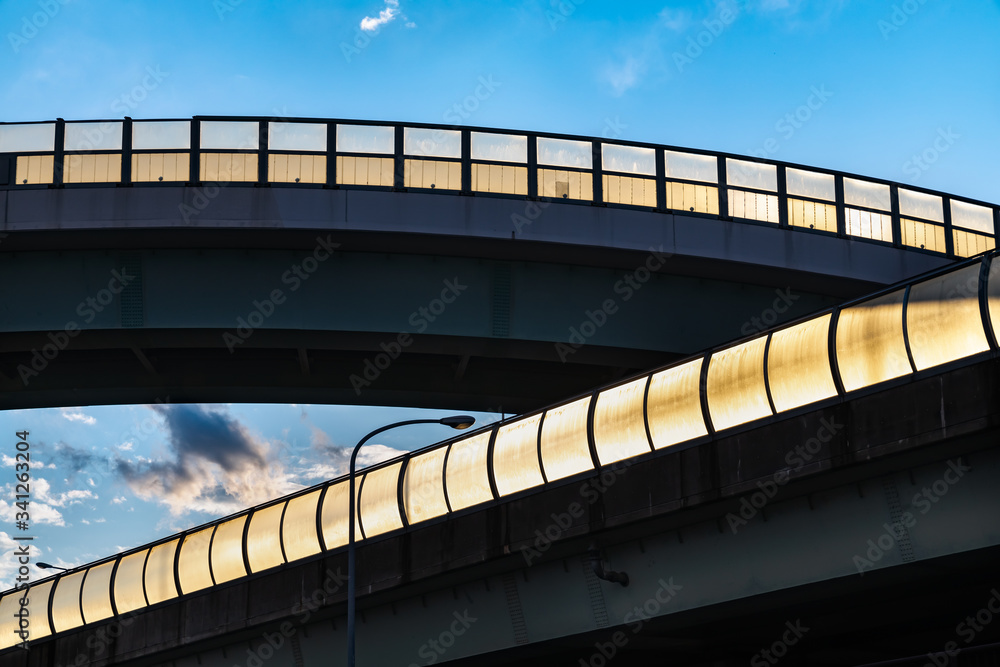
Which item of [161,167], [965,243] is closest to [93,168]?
[161,167]

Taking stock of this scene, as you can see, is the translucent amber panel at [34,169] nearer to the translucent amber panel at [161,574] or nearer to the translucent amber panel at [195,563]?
the translucent amber panel at [195,563]

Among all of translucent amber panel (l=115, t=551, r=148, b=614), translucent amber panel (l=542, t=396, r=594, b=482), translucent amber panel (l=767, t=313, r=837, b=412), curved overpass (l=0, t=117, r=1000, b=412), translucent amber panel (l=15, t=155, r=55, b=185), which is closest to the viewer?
translucent amber panel (l=767, t=313, r=837, b=412)

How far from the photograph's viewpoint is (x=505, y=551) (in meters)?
21.7

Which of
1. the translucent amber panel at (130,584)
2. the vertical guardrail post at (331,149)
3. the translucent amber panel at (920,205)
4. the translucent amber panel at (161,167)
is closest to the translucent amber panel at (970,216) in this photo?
the translucent amber panel at (920,205)

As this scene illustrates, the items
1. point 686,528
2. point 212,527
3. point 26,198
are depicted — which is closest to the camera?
point 686,528

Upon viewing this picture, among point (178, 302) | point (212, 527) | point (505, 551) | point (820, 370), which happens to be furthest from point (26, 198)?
point (820, 370)

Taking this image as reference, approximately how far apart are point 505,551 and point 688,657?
830 centimetres

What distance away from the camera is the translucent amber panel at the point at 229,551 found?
29438 millimetres

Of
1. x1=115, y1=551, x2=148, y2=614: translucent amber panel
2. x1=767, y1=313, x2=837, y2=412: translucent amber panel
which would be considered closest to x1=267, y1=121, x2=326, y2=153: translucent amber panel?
x1=115, y1=551, x2=148, y2=614: translucent amber panel

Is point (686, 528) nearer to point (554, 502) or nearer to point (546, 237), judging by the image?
point (554, 502)

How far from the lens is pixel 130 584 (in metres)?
33.5

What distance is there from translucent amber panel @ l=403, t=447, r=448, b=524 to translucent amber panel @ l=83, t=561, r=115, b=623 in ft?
43.9

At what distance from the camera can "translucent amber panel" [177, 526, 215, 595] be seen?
100ft

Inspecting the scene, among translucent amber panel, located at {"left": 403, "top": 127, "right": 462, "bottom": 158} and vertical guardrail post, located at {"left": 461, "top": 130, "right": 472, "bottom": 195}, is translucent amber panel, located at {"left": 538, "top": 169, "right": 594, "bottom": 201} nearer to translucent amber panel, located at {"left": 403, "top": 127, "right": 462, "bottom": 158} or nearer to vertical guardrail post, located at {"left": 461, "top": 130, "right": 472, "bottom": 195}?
vertical guardrail post, located at {"left": 461, "top": 130, "right": 472, "bottom": 195}
